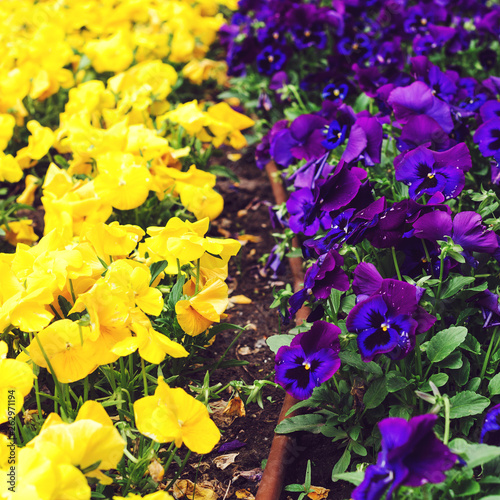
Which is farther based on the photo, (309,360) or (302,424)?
(302,424)

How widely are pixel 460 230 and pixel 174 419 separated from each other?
83cm

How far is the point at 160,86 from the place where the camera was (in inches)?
110

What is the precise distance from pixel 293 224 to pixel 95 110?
129 centimetres

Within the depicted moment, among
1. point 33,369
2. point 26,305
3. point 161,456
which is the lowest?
point 161,456

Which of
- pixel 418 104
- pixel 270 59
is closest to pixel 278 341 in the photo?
pixel 418 104

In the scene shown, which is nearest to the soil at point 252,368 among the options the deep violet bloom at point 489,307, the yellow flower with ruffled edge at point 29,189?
the deep violet bloom at point 489,307

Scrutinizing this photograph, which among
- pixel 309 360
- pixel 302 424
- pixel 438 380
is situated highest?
pixel 309 360

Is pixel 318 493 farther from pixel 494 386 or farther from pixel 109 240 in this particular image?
pixel 109 240

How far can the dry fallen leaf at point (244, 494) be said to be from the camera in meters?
1.53

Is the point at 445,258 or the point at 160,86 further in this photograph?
the point at 160,86

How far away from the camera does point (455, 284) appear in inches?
58.4

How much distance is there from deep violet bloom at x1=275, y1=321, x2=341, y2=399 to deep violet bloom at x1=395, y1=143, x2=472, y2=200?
475 mm

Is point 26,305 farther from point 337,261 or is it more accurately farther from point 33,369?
point 337,261

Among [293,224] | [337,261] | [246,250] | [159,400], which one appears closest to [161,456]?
[159,400]
